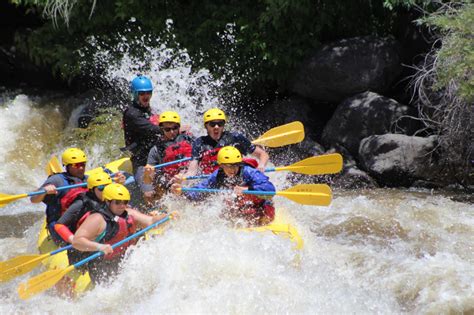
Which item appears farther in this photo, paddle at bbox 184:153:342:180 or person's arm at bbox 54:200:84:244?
paddle at bbox 184:153:342:180

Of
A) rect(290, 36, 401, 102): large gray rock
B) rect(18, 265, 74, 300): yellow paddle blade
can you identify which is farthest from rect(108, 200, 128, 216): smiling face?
rect(290, 36, 401, 102): large gray rock

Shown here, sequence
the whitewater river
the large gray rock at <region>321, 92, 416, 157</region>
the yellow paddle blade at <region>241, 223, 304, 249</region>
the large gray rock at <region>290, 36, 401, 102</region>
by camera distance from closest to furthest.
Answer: the whitewater river
the yellow paddle blade at <region>241, 223, 304, 249</region>
the large gray rock at <region>321, 92, 416, 157</region>
the large gray rock at <region>290, 36, 401, 102</region>

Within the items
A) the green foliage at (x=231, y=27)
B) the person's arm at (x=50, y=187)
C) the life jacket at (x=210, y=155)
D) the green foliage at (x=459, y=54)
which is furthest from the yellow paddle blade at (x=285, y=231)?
the green foliage at (x=231, y=27)

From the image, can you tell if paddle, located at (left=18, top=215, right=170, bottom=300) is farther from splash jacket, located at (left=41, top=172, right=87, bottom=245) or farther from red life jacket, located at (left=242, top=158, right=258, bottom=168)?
red life jacket, located at (left=242, top=158, right=258, bottom=168)

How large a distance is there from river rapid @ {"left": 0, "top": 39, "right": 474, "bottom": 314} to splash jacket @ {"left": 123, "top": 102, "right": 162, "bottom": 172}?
76 cm

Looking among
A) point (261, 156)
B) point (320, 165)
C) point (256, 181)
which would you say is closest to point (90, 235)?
point (256, 181)

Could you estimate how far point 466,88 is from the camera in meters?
7.64

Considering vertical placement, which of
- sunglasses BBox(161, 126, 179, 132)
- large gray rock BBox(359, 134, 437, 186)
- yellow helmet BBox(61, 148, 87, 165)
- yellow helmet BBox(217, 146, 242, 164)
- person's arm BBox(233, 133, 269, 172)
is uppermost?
yellow helmet BBox(61, 148, 87, 165)

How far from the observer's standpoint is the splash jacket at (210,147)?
719cm

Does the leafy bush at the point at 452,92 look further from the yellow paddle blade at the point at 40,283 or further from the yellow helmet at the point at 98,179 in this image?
the yellow paddle blade at the point at 40,283

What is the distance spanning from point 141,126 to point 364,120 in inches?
130

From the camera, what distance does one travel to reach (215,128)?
7160 millimetres

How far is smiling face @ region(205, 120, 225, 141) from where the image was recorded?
715 centimetres

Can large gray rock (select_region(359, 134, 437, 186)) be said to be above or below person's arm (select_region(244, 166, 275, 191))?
below
